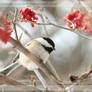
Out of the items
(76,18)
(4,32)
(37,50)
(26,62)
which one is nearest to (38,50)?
(37,50)

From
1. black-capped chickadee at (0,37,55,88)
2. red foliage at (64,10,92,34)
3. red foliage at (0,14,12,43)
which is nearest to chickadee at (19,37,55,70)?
black-capped chickadee at (0,37,55,88)

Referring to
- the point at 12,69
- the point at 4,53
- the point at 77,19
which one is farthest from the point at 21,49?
the point at 4,53

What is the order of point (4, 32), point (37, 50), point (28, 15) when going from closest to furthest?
1. point (4, 32)
2. point (28, 15)
3. point (37, 50)

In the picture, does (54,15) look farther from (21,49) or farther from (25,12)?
(21,49)

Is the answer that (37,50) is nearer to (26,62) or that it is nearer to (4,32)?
(26,62)

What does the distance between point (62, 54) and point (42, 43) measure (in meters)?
1.96

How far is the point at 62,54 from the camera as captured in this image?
12.5 ft

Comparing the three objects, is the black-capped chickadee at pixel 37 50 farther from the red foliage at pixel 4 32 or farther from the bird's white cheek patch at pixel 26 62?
the red foliage at pixel 4 32

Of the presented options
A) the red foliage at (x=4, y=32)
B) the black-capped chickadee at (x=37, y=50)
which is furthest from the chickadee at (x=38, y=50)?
the red foliage at (x=4, y=32)

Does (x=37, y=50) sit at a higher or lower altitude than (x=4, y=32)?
lower

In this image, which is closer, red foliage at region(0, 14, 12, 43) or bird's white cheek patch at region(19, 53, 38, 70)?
red foliage at region(0, 14, 12, 43)

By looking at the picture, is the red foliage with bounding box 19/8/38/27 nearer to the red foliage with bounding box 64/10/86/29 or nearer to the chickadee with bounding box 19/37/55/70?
the red foliage with bounding box 64/10/86/29

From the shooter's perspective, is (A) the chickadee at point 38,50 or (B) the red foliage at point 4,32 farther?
(A) the chickadee at point 38,50

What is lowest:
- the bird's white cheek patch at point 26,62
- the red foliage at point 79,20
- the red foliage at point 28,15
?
the bird's white cheek patch at point 26,62
